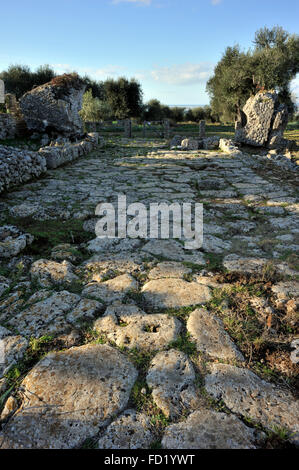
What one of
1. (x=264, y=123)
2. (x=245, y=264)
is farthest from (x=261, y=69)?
(x=245, y=264)

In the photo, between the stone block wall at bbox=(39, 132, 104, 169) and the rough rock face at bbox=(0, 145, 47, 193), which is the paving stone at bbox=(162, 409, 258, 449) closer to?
the rough rock face at bbox=(0, 145, 47, 193)

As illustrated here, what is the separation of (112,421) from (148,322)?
0.69 m

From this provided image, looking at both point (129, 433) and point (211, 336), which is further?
point (211, 336)

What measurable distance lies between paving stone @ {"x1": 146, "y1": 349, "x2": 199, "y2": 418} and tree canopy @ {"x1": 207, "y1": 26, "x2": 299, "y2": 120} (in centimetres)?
1816

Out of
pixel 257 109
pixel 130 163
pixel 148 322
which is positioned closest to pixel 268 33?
pixel 257 109

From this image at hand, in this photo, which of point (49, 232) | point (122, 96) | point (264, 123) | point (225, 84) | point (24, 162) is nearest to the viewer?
point (49, 232)

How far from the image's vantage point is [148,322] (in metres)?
1.89

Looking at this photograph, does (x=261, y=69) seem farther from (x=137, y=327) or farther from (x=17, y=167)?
(x=137, y=327)

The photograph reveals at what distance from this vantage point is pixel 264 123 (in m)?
11.9

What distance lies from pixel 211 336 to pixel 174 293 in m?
0.51

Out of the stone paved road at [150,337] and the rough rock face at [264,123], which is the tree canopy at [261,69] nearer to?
the rough rock face at [264,123]

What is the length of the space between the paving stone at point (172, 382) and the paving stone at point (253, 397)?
0.10 meters

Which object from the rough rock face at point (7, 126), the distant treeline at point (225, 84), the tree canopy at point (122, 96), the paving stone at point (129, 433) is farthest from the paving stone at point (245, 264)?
the tree canopy at point (122, 96)
